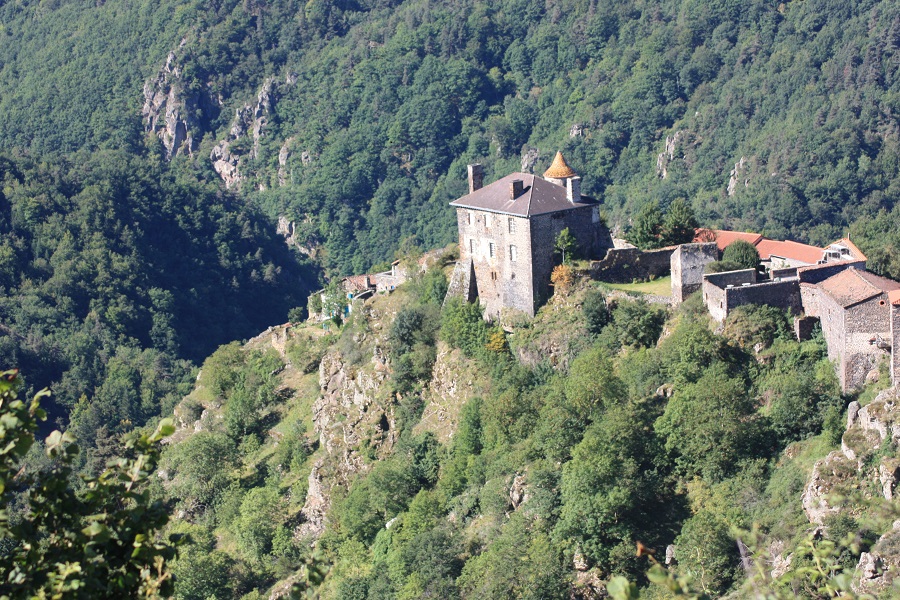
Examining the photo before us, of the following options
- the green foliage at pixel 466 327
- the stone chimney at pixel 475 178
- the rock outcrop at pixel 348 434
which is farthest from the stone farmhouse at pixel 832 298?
the rock outcrop at pixel 348 434

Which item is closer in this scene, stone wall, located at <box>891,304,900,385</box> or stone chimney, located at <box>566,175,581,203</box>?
stone wall, located at <box>891,304,900,385</box>

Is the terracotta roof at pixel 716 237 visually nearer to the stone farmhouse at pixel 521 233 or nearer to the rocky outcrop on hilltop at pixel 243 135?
the stone farmhouse at pixel 521 233

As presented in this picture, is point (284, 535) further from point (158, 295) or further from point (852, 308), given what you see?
point (158, 295)

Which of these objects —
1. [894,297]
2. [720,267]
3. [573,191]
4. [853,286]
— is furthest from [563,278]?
[894,297]

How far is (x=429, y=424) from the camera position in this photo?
1957 inches

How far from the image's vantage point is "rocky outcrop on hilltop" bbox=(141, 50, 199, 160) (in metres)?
183

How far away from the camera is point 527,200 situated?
46344 mm

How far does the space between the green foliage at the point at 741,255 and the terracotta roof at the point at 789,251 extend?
4843 mm

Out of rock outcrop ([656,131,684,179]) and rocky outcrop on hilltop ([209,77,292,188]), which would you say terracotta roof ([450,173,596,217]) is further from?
rocky outcrop on hilltop ([209,77,292,188])

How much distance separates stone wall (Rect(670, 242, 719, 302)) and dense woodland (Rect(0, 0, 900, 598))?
1534mm

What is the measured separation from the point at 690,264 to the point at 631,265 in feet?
13.1

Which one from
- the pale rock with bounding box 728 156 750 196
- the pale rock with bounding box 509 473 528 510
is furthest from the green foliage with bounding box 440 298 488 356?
the pale rock with bounding box 728 156 750 196

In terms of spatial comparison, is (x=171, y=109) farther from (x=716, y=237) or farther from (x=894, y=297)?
(x=894, y=297)

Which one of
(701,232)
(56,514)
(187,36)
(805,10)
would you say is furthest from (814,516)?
(187,36)
